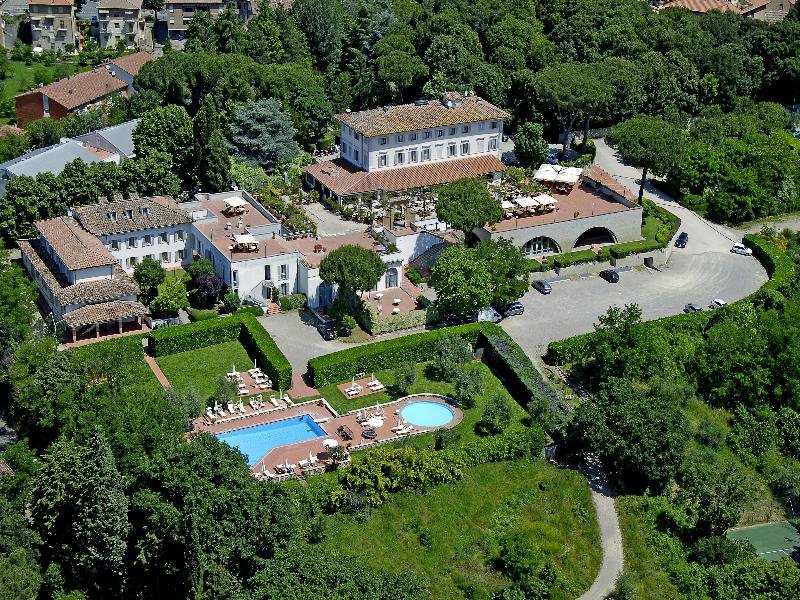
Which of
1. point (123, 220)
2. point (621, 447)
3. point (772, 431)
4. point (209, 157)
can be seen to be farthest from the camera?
point (209, 157)

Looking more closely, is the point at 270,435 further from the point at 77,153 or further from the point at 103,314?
the point at 77,153

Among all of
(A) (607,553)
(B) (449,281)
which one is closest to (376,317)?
(B) (449,281)

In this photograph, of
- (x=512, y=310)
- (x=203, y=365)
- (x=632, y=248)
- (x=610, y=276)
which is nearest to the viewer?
(x=203, y=365)

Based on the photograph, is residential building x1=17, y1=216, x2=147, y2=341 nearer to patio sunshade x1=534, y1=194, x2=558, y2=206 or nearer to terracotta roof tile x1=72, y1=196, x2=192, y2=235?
terracotta roof tile x1=72, y1=196, x2=192, y2=235

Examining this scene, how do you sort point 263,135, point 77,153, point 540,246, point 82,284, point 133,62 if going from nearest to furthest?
1. point 82,284
2. point 540,246
3. point 77,153
4. point 263,135
5. point 133,62

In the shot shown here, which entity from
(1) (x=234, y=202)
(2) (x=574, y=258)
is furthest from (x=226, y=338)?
(2) (x=574, y=258)

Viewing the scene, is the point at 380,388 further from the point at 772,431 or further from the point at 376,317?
the point at 772,431

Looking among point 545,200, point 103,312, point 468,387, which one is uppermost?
point 545,200
